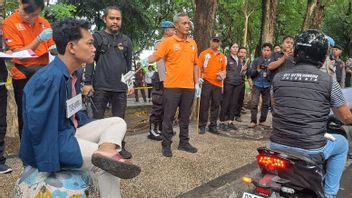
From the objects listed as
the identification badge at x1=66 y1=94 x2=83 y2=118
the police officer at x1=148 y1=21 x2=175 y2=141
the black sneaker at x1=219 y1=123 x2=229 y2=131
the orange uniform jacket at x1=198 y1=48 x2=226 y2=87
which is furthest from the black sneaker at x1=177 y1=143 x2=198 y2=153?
the identification badge at x1=66 y1=94 x2=83 y2=118

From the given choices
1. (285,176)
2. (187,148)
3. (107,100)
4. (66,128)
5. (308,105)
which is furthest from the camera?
(187,148)

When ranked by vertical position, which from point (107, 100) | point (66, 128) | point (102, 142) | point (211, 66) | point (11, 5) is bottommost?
point (107, 100)

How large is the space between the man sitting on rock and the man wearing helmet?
1.56 m

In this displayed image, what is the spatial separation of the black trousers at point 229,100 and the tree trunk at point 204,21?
1.33 m

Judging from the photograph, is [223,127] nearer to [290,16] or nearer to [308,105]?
[308,105]

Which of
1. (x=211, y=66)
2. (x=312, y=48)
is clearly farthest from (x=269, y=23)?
(x=312, y=48)

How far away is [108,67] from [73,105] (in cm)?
272

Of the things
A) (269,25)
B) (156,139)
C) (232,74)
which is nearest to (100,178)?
(156,139)

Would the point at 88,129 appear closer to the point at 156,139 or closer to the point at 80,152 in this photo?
the point at 80,152

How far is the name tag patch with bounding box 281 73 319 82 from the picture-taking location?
3463mm

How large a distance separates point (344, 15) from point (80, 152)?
124 ft

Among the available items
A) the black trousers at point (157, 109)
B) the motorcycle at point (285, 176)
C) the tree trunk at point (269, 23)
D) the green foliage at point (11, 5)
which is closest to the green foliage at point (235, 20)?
the tree trunk at point (269, 23)

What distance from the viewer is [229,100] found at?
29.0 ft

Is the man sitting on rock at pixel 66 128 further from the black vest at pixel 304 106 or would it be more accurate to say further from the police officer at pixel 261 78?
the police officer at pixel 261 78
